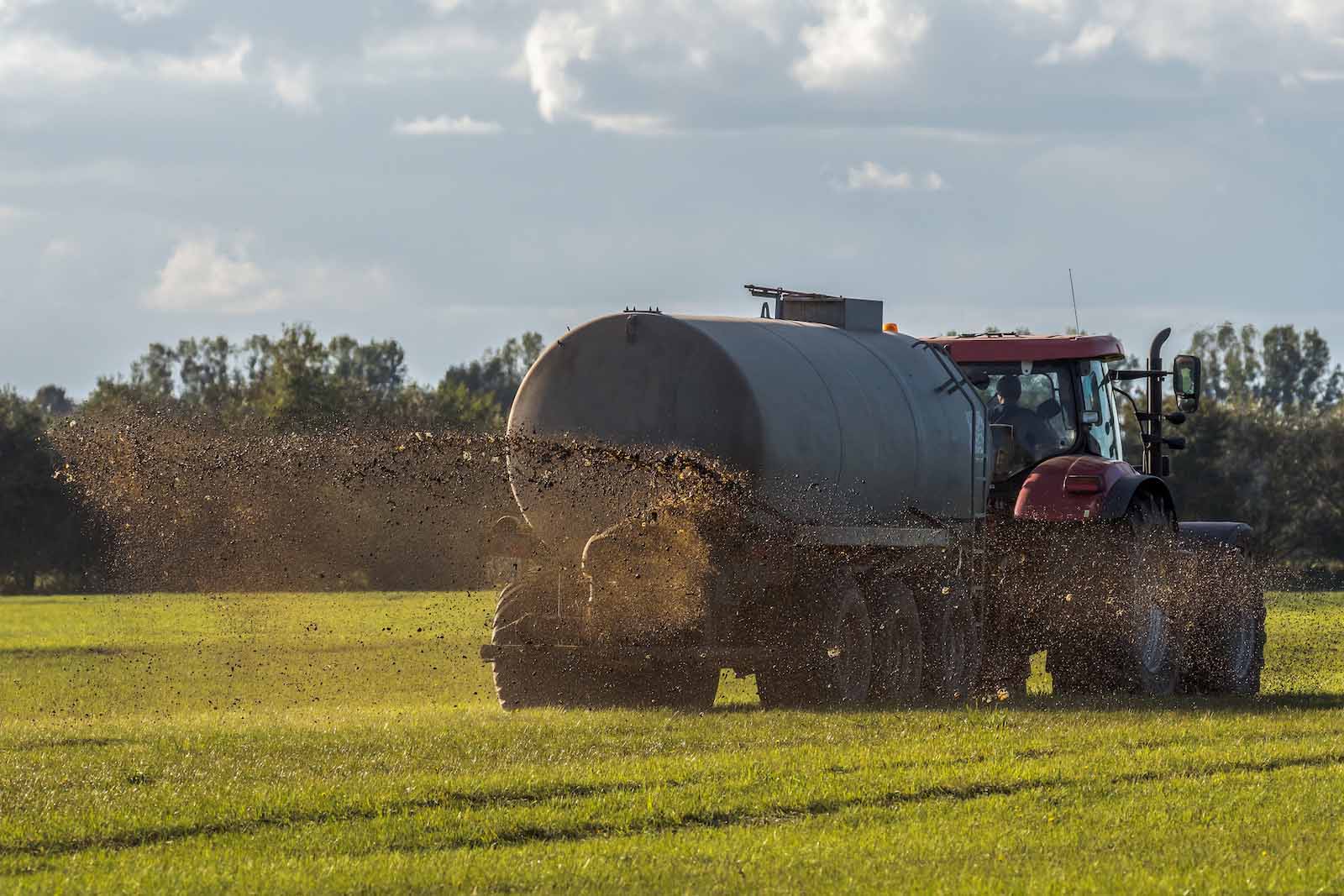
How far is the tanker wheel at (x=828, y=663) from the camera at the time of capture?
16.2 meters

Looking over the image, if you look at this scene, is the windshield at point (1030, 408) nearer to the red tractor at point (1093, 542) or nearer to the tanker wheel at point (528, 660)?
the red tractor at point (1093, 542)

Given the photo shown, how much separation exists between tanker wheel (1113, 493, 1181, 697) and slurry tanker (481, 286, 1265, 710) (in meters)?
0.03

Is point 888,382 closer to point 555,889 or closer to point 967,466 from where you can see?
point 967,466

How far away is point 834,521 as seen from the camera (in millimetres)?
15906

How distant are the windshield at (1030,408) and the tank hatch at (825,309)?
5.35ft

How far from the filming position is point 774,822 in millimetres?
10664

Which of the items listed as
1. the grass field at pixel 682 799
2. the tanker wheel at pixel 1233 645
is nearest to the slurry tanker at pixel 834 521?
the tanker wheel at pixel 1233 645

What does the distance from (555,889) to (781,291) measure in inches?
392

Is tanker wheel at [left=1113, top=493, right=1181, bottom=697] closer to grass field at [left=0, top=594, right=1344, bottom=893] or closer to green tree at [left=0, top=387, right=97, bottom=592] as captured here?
grass field at [left=0, top=594, right=1344, bottom=893]

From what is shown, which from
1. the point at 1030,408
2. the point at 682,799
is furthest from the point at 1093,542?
the point at 682,799

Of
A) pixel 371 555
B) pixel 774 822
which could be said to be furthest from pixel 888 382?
pixel 774 822

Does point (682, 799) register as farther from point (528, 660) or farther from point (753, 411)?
point (528, 660)

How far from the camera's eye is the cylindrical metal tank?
605 inches

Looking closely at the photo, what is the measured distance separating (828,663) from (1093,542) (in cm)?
358
